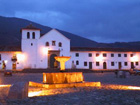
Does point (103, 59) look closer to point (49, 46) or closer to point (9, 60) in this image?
point (49, 46)

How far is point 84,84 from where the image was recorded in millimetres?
13227

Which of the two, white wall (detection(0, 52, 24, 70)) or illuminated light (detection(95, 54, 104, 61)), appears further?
illuminated light (detection(95, 54, 104, 61))

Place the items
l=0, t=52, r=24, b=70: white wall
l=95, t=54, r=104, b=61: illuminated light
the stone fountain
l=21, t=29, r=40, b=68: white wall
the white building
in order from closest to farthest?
1. the stone fountain
2. l=0, t=52, r=24, b=70: white wall
3. the white building
4. l=21, t=29, r=40, b=68: white wall
5. l=95, t=54, r=104, b=61: illuminated light

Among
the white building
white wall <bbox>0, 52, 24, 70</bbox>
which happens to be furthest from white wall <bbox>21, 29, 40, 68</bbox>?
white wall <bbox>0, 52, 24, 70</bbox>

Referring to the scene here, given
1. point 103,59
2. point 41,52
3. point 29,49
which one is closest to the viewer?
point 29,49

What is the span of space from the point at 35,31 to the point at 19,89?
36.0 meters

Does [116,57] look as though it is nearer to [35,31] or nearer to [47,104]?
[35,31]

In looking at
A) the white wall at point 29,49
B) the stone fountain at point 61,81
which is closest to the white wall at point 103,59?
the white wall at point 29,49

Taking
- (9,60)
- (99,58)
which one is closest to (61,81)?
(9,60)

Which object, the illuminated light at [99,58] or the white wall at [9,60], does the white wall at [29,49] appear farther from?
the illuminated light at [99,58]

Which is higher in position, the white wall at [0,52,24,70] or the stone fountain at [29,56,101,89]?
the white wall at [0,52,24,70]

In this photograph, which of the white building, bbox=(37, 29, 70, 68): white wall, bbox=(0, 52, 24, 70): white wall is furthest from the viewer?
bbox=(37, 29, 70, 68): white wall

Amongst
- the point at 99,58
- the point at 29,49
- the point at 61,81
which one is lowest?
the point at 61,81

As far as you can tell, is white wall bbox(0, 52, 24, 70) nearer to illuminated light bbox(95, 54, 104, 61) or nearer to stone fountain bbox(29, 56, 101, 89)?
illuminated light bbox(95, 54, 104, 61)
